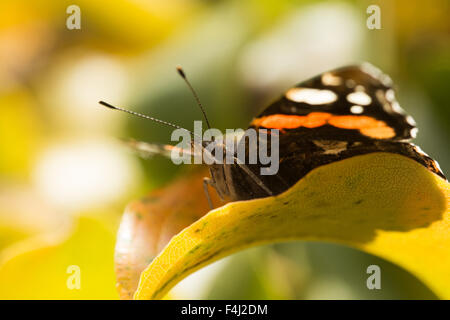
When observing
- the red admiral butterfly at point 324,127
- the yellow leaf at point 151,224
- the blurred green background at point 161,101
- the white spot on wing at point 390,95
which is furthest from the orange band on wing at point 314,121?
the blurred green background at point 161,101

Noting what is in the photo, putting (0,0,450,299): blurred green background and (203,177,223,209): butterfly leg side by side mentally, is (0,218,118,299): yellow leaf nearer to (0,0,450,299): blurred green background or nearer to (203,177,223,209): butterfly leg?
(0,0,450,299): blurred green background

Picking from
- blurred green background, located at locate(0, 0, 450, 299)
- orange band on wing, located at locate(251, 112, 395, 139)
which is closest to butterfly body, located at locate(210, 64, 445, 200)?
orange band on wing, located at locate(251, 112, 395, 139)

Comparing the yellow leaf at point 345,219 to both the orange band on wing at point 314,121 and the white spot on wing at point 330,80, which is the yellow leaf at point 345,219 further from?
the white spot on wing at point 330,80

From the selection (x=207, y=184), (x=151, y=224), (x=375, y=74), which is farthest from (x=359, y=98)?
(x=151, y=224)

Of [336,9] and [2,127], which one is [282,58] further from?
[2,127]

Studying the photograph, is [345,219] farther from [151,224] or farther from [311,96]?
[151,224]
